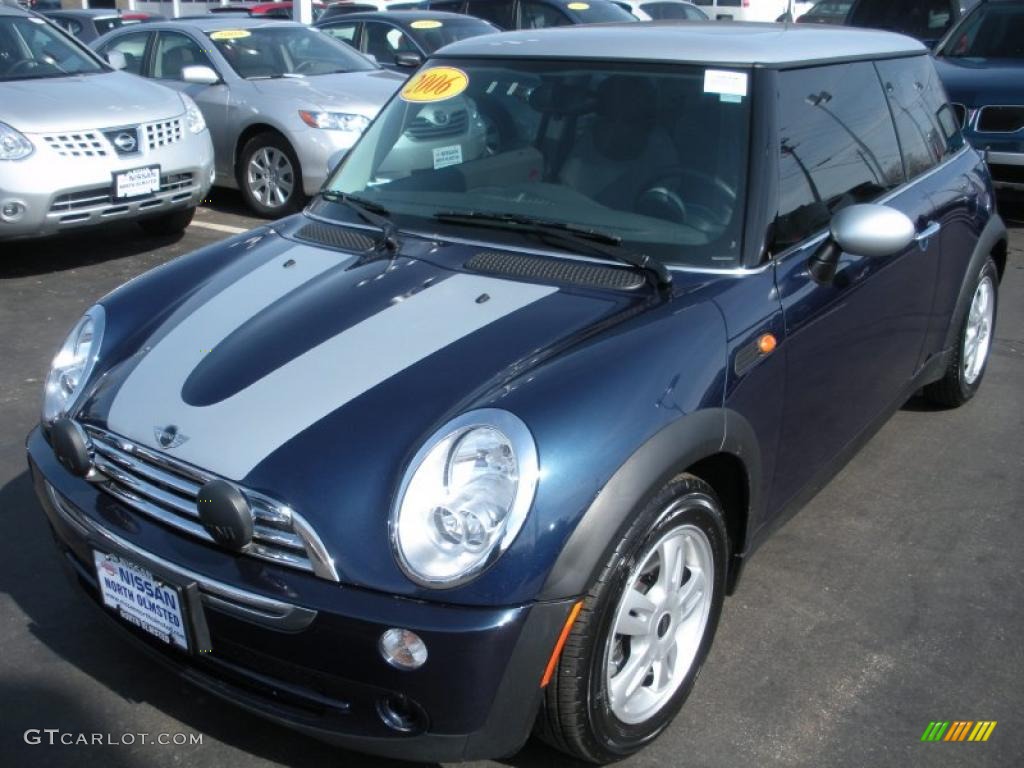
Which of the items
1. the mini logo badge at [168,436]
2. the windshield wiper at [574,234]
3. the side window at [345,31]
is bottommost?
the side window at [345,31]

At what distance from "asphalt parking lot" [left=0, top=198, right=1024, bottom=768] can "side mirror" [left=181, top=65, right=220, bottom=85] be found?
4412 mm

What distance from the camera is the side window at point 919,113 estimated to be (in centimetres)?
396

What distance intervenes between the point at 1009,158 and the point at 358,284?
21.8ft

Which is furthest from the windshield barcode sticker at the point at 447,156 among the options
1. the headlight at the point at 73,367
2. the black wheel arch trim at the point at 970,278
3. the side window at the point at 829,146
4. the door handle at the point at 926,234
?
the black wheel arch trim at the point at 970,278

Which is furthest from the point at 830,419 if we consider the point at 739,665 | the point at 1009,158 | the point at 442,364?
the point at 1009,158

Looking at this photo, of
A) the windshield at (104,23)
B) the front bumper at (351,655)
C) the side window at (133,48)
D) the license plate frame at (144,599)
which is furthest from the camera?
the windshield at (104,23)

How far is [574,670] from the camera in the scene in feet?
7.52

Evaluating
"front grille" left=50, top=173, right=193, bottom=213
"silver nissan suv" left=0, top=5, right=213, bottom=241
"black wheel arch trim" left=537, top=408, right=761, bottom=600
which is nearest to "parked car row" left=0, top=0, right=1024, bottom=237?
"silver nissan suv" left=0, top=5, right=213, bottom=241

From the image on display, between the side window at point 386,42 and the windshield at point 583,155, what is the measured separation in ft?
24.3

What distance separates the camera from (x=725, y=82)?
3129 millimetres

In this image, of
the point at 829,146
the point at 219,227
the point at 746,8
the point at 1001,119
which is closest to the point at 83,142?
the point at 219,227

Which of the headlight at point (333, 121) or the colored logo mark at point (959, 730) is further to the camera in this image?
the headlight at point (333, 121)

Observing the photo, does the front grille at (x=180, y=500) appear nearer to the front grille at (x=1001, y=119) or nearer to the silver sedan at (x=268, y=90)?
the silver sedan at (x=268, y=90)

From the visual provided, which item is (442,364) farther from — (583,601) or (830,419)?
(830,419)
